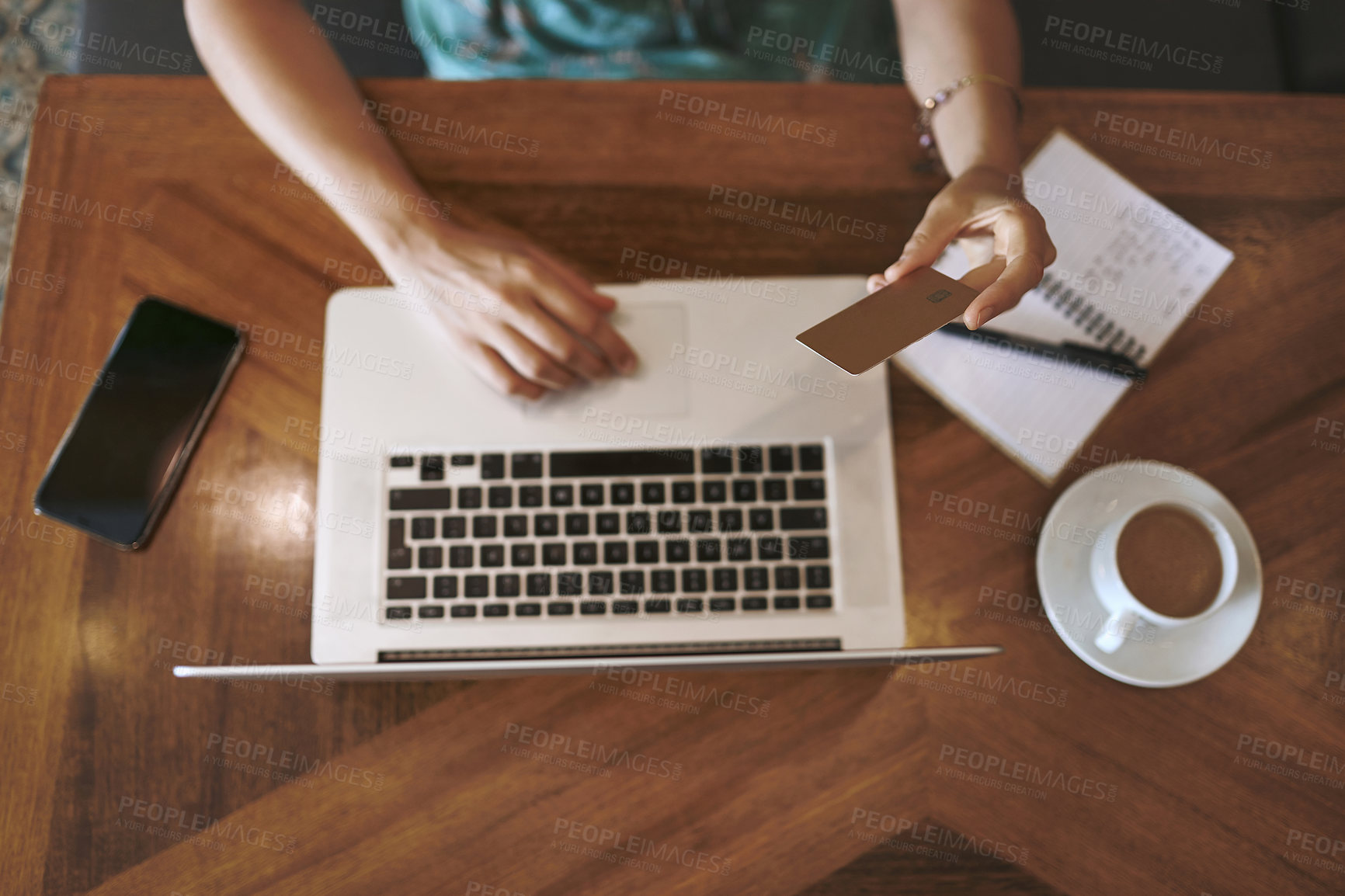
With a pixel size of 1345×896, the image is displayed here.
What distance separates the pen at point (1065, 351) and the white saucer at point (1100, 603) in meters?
0.09

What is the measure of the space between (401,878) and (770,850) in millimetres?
310

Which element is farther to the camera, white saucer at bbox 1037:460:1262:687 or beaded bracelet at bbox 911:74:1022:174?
beaded bracelet at bbox 911:74:1022:174

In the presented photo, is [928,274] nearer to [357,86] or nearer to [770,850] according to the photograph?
[770,850]

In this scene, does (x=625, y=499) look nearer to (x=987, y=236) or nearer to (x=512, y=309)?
(x=512, y=309)

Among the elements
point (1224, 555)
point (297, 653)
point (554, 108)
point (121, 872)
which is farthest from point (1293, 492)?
point (121, 872)

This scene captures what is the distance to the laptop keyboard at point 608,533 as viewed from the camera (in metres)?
0.65

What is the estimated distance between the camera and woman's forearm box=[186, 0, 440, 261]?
719 mm

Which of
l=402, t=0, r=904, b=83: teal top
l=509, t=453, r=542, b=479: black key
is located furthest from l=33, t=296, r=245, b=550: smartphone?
l=402, t=0, r=904, b=83: teal top

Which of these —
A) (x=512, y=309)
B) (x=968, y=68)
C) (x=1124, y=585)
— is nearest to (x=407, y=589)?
(x=512, y=309)

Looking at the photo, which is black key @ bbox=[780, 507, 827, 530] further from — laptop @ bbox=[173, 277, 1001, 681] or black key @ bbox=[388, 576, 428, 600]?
black key @ bbox=[388, 576, 428, 600]

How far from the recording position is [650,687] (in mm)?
667

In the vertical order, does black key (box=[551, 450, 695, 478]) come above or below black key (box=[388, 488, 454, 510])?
above

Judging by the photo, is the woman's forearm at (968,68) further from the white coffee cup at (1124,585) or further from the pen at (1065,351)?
the white coffee cup at (1124,585)

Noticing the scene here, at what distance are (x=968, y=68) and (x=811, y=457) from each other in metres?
0.41
